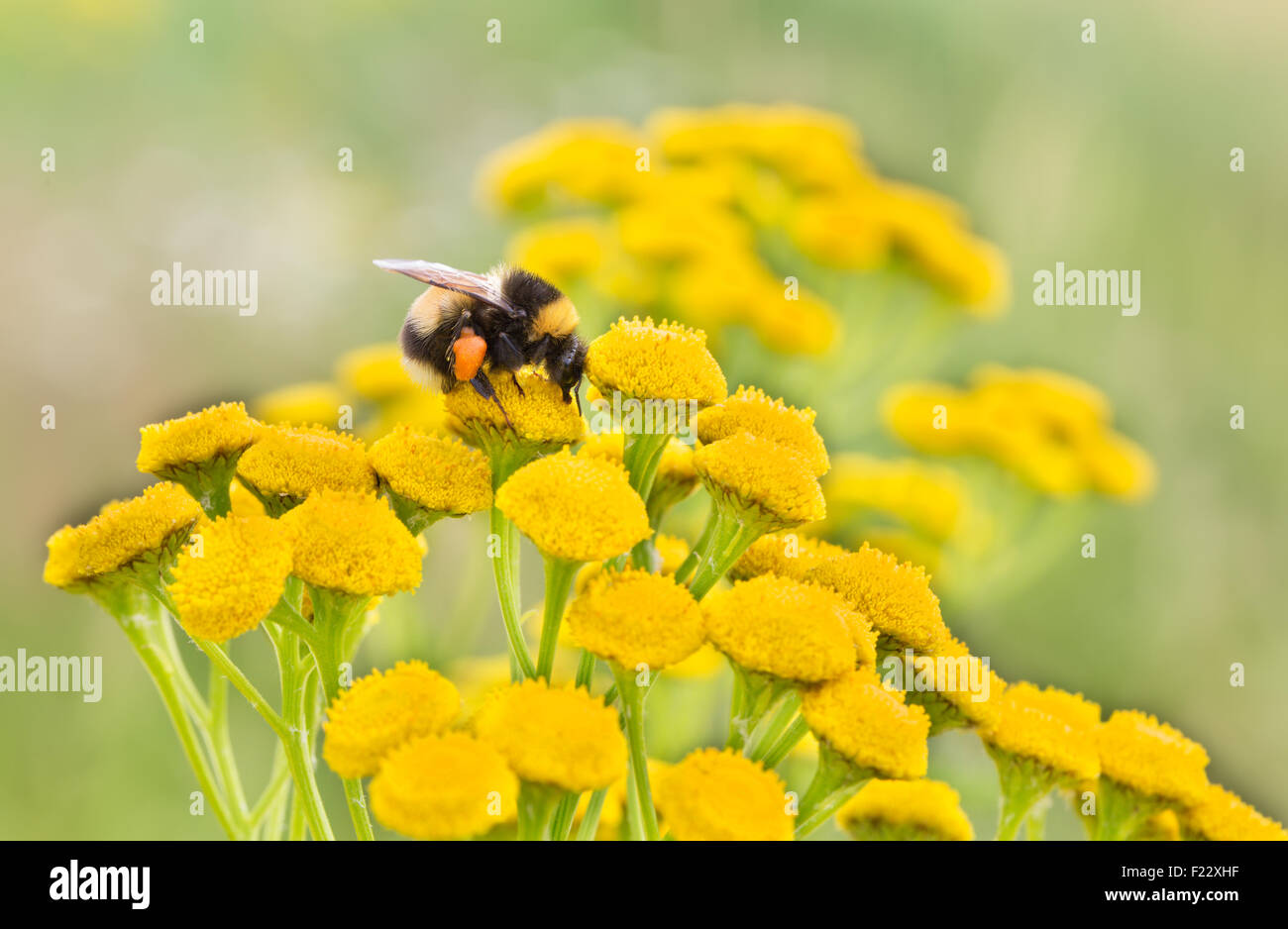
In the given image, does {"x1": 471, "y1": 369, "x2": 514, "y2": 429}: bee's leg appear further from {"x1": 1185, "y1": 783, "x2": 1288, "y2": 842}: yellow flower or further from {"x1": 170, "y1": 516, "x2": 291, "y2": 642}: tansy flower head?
{"x1": 1185, "y1": 783, "x2": 1288, "y2": 842}: yellow flower

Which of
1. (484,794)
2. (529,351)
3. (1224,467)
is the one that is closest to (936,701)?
(484,794)

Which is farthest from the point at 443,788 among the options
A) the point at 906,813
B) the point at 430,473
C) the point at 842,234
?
the point at 842,234

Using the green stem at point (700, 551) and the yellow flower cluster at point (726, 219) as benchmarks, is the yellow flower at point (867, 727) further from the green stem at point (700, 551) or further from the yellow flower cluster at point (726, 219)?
the yellow flower cluster at point (726, 219)

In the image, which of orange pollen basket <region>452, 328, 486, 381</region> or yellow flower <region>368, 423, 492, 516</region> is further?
orange pollen basket <region>452, 328, 486, 381</region>

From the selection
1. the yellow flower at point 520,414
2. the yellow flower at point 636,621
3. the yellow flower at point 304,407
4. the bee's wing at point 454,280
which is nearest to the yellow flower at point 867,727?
the yellow flower at point 636,621

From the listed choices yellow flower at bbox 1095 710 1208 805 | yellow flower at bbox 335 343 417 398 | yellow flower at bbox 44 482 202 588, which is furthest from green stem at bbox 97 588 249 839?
yellow flower at bbox 335 343 417 398

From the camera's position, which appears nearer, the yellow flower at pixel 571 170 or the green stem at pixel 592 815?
the green stem at pixel 592 815

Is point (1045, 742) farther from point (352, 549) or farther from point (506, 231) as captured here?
point (506, 231)
